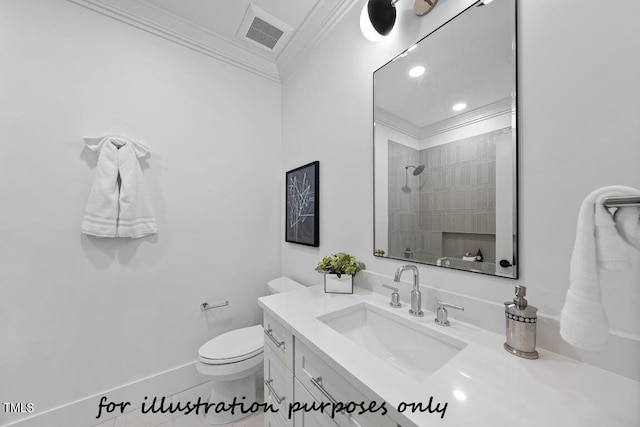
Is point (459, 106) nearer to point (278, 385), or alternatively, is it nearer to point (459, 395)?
point (459, 395)

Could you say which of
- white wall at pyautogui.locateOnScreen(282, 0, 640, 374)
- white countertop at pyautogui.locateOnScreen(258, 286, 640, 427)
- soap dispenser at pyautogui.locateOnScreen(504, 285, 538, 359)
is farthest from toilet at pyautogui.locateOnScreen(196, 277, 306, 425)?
soap dispenser at pyautogui.locateOnScreen(504, 285, 538, 359)

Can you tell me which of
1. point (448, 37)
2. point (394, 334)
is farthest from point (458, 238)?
point (448, 37)

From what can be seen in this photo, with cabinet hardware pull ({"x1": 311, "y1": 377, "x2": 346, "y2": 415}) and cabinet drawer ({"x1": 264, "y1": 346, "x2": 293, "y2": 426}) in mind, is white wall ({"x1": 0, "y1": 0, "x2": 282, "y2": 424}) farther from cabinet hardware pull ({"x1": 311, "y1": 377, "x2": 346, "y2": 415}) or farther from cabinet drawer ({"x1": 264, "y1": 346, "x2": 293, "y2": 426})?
cabinet hardware pull ({"x1": 311, "y1": 377, "x2": 346, "y2": 415})

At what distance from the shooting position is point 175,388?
5.44 feet

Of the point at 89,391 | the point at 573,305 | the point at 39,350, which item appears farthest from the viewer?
the point at 89,391

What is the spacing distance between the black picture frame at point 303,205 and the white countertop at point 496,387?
0.98m

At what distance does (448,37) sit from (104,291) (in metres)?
2.28

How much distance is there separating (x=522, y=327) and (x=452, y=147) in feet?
2.24

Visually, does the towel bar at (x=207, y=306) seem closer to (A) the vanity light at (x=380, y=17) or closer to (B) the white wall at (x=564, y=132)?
(B) the white wall at (x=564, y=132)

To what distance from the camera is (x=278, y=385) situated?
3.50 ft

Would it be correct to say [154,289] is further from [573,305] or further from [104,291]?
[573,305]

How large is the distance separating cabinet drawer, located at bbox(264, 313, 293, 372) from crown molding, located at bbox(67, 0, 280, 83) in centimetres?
198

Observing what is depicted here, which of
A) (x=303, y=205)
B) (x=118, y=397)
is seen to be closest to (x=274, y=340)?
(x=303, y=205)

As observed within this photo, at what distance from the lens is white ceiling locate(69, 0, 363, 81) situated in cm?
153
